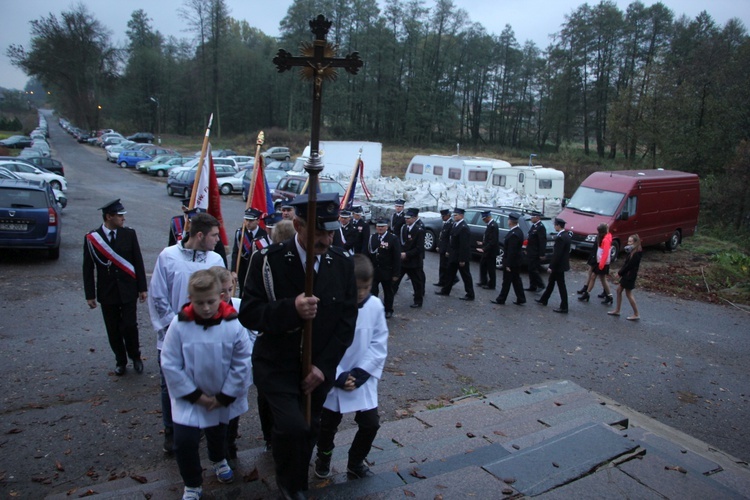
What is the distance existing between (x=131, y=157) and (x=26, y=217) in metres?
33.1

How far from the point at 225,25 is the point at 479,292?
190 ft

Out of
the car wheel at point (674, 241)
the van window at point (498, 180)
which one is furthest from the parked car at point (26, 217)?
the van window at point (498, 180)

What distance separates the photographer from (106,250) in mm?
6027

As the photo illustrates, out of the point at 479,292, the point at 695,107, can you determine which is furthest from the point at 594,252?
the point at 695,107

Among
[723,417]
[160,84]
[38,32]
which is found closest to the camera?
[723,417]

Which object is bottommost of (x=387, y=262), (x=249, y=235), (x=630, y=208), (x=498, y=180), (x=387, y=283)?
(x=387, y=283)

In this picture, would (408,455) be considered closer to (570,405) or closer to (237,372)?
(237,372)

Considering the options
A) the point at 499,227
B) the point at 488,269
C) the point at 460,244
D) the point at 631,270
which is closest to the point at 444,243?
the point at 460,244

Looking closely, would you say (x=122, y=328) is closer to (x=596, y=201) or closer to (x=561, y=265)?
(x=561, y=265)

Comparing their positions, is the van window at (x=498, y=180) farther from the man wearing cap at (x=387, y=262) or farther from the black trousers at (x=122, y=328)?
the black trousers at (x=122, y=328)

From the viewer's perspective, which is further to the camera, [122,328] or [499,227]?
[499,227]

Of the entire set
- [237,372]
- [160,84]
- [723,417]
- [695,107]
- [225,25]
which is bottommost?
[723,417]

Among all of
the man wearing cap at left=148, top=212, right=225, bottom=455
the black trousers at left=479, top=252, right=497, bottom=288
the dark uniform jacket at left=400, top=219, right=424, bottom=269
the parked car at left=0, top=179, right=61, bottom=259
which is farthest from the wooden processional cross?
the parked car at left=0, top=179, right=61, bottom=259

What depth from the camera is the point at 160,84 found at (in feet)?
249
